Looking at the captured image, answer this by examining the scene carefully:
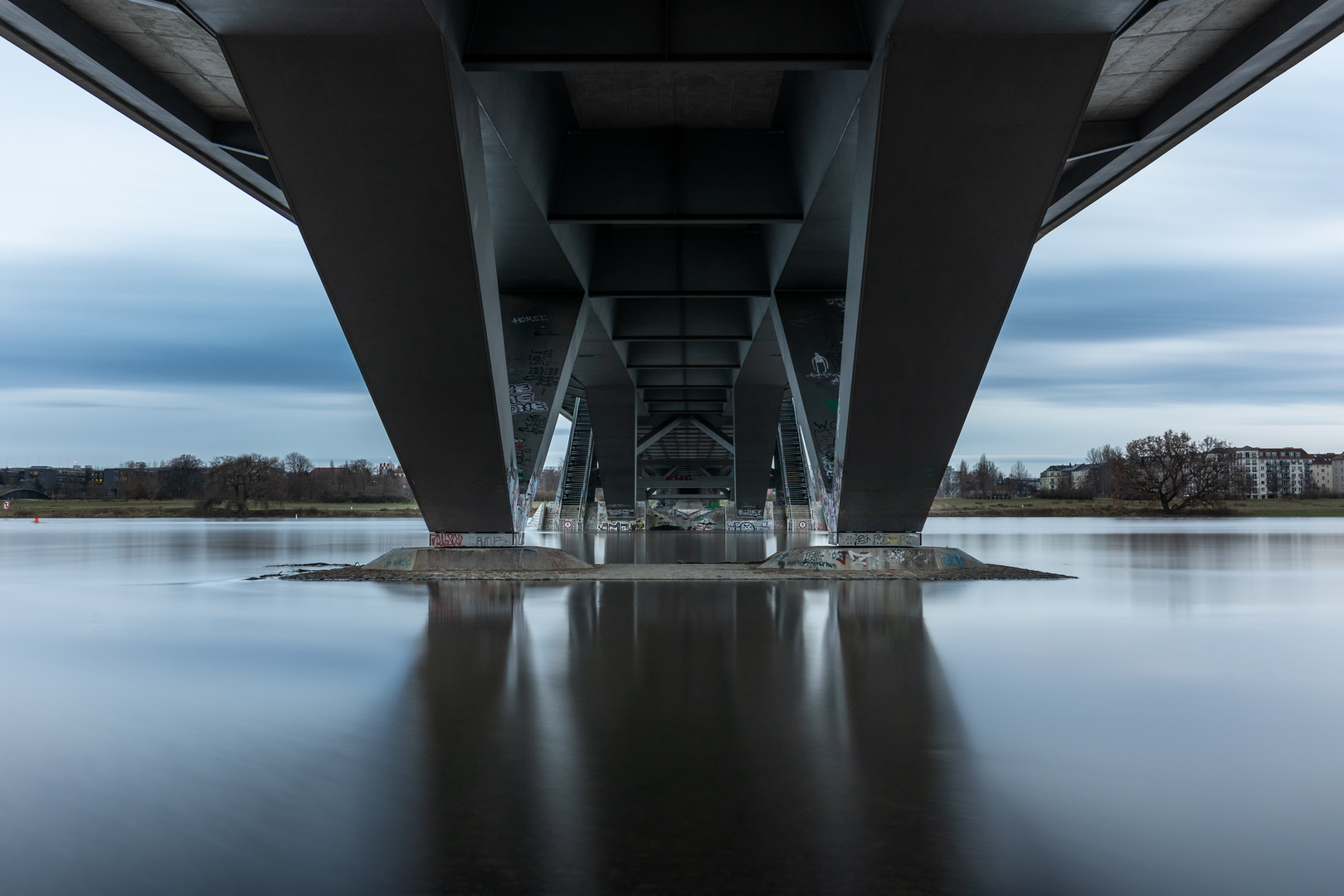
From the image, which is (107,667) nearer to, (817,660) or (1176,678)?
(817,660)

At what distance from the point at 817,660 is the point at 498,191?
1210 centimetres

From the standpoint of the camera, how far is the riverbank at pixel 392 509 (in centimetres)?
9650

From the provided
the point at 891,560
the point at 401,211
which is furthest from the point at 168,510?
the point at 401,211

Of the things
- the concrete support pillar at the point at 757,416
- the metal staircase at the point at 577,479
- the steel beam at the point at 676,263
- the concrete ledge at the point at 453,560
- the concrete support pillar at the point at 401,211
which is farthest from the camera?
the metal staircase at the point at 577,479

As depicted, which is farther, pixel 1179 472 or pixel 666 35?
pixel 1179 472

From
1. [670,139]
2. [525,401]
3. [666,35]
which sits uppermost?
[670,139]

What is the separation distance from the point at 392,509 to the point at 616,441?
2974 inches

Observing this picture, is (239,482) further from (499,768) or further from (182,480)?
(499,768)

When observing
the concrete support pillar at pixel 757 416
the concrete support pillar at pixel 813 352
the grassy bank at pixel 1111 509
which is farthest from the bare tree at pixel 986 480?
the concrete support pillar at pixel 813 352

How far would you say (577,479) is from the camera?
71.8 meters

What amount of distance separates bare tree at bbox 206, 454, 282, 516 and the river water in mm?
96898

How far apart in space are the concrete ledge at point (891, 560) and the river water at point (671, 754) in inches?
317

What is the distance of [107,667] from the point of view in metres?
8.59

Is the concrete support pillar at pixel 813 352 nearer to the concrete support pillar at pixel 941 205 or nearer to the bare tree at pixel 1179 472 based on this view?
the concrete support pillar at pixel 941 205
